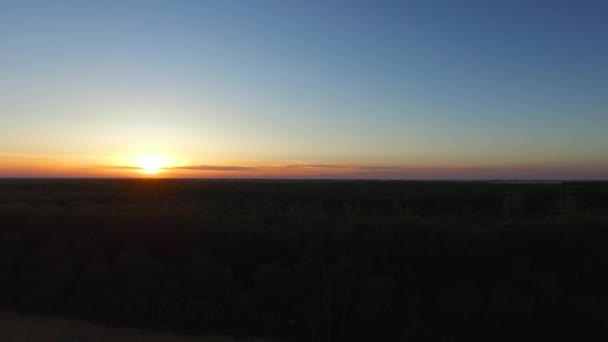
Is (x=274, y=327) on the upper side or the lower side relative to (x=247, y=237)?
lower

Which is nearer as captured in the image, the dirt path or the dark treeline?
the dirt path

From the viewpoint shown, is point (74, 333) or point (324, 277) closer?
point (74, 333)

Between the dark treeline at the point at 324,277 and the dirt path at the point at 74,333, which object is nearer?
the dirt path at the point at 74,333

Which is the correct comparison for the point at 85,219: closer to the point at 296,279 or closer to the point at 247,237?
the point at 247,237

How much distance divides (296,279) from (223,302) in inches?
56.1

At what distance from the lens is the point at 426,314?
8852 mm

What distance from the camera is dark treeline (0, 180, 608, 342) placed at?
858cm

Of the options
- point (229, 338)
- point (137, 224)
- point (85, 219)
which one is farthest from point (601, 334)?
point (85, 219)

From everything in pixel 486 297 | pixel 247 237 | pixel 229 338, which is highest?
pixel 247 237

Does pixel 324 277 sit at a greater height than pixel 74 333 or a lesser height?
greater

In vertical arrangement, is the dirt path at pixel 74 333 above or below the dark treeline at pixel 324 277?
below

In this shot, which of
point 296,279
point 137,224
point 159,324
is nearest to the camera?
point 159,324

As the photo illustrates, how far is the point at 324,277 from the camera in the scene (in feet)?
31.5

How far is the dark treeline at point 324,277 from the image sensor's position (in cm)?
858
